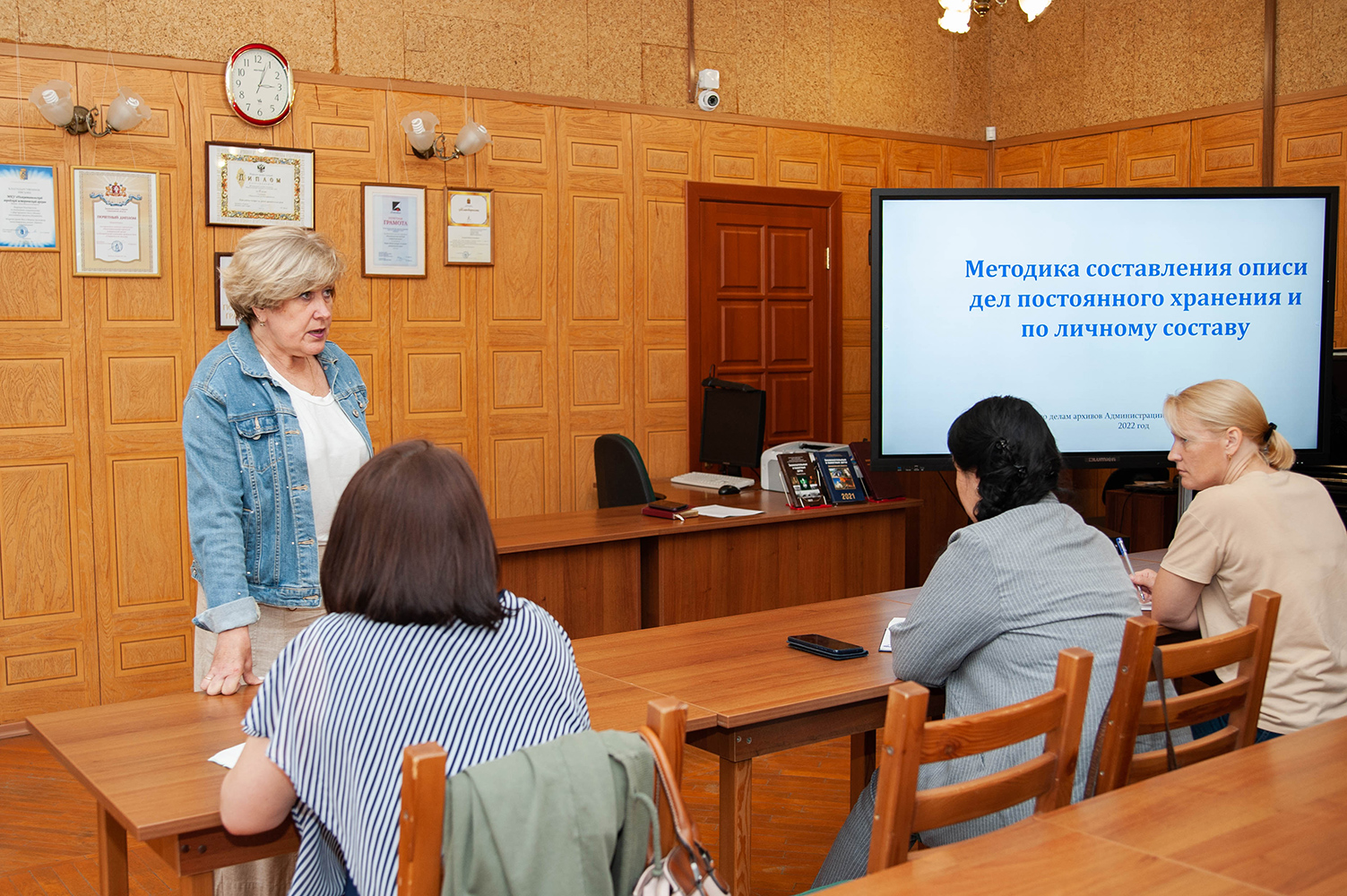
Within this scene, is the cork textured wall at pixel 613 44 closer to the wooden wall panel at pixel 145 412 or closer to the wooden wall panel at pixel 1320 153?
the wooden wall panel at pixel 145 412

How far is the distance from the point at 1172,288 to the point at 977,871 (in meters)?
4.13

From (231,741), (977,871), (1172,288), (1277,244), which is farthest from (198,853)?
(1277,244)

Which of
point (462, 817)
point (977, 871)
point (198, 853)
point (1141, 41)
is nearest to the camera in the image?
point (462, 817)

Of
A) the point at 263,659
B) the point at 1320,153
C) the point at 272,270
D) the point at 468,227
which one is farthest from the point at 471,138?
the point at 1320,153

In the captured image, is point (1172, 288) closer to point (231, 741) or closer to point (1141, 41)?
point (1141, 41)

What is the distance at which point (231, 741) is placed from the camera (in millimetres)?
2033

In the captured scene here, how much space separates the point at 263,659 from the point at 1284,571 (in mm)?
2150

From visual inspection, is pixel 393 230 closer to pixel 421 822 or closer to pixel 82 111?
pixel 82 111

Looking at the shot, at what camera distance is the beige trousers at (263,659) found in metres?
2.25

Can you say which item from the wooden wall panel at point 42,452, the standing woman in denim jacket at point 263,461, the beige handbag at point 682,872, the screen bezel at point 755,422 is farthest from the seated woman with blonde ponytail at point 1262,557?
the wooden wall panel at point 42,452

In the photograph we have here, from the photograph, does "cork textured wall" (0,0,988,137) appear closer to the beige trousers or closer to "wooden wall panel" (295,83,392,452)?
"wooden wall panel" (295,83,392,452)

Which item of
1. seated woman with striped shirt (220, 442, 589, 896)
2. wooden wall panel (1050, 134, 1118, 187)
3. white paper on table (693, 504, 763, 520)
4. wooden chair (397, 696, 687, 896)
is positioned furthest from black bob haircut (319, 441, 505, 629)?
wooden wall panel (1050, 134, 1118, 187)

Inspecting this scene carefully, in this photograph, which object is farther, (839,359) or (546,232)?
(839,359)

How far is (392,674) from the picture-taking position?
151 centimetres
